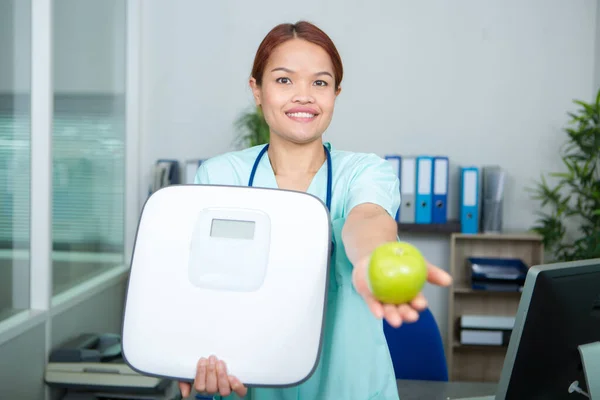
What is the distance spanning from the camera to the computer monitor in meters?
0.98

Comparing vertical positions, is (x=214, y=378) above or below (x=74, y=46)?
below

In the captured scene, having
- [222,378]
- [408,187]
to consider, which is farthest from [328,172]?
[408,187]

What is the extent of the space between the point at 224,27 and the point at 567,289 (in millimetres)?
3150

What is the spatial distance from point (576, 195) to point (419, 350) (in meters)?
2.21

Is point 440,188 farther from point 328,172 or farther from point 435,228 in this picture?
point 328,172

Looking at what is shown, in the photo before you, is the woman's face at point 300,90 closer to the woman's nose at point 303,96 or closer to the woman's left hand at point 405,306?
the woman's nose at point 303,96

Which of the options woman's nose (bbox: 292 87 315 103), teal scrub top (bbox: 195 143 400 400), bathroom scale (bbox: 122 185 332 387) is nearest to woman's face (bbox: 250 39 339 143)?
woman's nose (bbox: 292 87 315 103)

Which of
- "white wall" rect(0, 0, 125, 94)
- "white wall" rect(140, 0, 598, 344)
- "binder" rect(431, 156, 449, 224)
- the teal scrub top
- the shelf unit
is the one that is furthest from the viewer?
"white wall" rect(140, 0, 598, 344)

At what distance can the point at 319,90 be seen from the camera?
3.93 ft

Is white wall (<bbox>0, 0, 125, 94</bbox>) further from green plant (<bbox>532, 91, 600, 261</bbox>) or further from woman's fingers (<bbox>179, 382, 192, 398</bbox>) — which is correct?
green plant (<bbox>532, 91, 600, 261</bbox>)

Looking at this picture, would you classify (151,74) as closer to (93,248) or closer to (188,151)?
(188,151)

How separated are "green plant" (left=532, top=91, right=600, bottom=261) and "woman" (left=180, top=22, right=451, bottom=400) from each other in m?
2.17

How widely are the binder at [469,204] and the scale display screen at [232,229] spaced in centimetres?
272

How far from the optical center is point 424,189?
3438 millimetres
